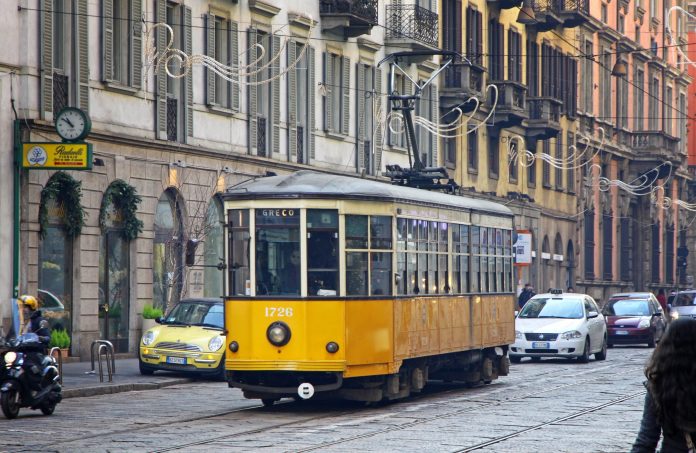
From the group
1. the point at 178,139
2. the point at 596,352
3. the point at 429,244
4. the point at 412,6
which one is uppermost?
the point at 412,6

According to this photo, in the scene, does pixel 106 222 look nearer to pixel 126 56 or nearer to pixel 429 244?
pixel 126 56

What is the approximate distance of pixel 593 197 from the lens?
68062mm

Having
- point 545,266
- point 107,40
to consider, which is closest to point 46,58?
point 107,40

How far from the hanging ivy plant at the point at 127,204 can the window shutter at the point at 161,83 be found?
1646 mm

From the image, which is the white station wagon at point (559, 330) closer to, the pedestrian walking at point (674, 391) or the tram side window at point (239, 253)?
the tram side window at point (239, 253)

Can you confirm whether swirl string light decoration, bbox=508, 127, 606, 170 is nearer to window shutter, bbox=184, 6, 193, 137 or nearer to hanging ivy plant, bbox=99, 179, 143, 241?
window shutter, bbox=184, 6, 193, 137

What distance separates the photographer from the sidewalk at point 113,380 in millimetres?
23234

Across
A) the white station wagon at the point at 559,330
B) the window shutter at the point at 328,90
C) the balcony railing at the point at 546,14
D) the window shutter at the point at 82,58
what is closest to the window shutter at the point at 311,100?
the window shutter at the point at 328,90

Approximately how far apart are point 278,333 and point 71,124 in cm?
956

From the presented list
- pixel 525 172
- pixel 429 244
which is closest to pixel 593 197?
pixel 525 172

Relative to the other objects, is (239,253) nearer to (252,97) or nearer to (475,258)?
(475,258)

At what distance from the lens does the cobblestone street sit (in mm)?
15266

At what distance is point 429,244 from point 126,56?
1142 centimetres

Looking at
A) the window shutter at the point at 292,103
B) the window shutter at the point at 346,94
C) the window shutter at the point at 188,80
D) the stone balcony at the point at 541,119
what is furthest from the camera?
the stone balcony at the point at 541,119
